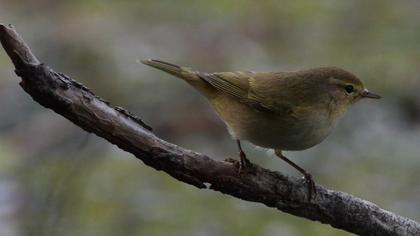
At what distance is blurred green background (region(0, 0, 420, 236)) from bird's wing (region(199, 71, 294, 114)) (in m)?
0.86

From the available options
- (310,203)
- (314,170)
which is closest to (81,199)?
(314,170)

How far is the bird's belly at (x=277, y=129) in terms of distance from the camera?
430 cm

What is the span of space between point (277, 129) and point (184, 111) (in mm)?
2893

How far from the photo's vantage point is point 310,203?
377 cm

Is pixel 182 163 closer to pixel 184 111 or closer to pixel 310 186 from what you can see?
pixel 310 186

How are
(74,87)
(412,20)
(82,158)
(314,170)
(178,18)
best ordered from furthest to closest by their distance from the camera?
→ (178,18)
(412,20)
(314,170)
(82,158)
(74,87)

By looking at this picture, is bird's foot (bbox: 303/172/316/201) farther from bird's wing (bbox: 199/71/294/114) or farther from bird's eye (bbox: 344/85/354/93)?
bird's eye (bbox: 344/85/354/93)

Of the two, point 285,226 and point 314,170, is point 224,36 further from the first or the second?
point 285,226

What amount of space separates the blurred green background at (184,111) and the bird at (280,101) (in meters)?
0.82

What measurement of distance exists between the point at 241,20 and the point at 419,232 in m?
6.03

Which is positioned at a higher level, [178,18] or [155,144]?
[155,144]

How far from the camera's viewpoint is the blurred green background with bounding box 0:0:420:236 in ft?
17.3

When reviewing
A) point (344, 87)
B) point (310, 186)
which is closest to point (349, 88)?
point (344, 87)

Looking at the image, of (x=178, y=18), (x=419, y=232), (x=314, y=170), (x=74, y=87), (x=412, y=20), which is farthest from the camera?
(x=178, y=18)
